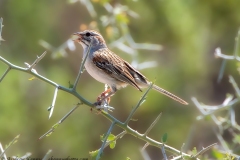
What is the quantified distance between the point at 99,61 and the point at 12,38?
623cm

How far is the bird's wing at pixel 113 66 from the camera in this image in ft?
17.8

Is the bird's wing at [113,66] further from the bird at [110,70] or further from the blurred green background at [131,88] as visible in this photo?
the blurred green background at [131,88]

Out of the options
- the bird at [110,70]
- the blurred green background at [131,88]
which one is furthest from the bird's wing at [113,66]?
the blurred green background at [131,88]

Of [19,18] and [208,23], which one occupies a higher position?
[208,23]

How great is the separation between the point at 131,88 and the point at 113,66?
494 cm

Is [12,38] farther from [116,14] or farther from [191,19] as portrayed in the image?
[116,14]

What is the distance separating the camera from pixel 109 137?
305cm

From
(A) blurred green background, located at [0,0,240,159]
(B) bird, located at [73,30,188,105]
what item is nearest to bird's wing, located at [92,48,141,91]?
(B) bird, located at [73,30,188,105]

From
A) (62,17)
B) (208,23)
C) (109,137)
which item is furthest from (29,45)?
(109,137)

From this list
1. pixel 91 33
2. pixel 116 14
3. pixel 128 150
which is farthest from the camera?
pixel 128 150

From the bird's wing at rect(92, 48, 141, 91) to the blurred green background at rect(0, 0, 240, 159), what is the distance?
422 cm

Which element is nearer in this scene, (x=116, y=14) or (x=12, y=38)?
(x=116, y=14)

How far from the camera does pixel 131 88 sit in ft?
34.8

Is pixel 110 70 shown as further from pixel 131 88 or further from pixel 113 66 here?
pixel 131 88
